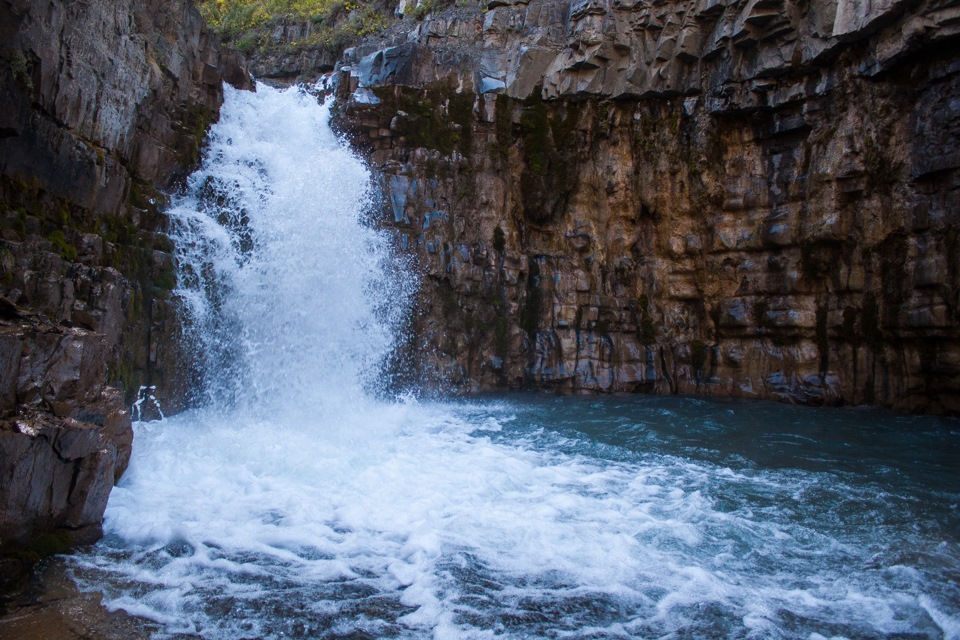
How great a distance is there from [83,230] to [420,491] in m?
7.04

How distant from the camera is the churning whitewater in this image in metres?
5.38

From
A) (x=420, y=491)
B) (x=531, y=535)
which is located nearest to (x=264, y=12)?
(x=420, y=491)

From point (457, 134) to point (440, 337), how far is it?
5.39 meters

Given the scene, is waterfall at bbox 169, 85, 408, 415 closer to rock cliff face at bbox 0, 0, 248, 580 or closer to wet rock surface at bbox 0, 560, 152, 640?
rock cliff face at bbox 0, 0, 248, 580

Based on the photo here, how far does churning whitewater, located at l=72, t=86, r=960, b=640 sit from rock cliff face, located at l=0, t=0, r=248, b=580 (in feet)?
2.27

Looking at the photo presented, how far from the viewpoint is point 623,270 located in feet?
56.1

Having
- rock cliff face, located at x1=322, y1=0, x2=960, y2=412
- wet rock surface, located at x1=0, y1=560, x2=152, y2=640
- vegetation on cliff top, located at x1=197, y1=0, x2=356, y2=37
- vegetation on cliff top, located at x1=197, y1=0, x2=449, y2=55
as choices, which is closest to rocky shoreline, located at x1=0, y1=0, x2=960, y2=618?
rock cliff face, located at x1=322, y1=0, x2=960, y2=412

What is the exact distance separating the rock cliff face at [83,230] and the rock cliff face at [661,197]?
4.99 meters

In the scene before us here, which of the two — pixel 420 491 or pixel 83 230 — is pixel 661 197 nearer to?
pixel 420 491

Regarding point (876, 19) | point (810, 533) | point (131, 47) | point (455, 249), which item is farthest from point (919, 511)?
point (131, 47)

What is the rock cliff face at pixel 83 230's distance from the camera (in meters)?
5.91

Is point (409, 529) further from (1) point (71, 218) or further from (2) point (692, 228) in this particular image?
(2) point (692, 228)

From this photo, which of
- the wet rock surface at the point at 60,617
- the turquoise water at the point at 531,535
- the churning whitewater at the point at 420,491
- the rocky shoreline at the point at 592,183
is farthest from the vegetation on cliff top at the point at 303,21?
the wet rock surface at the point at 60,617

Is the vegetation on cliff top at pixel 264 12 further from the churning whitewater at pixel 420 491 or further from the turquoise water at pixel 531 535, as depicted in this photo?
the turquoise water at pixel 531 535
